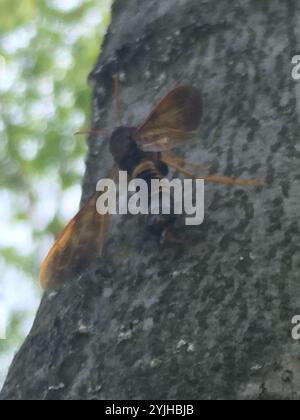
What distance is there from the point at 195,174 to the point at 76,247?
0.24m

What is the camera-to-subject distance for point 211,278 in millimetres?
1236

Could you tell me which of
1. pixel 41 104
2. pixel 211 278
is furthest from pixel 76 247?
pixel 41 104

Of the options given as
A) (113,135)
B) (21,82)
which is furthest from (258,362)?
(21,82)

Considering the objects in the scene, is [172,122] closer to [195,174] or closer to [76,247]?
[195,174]

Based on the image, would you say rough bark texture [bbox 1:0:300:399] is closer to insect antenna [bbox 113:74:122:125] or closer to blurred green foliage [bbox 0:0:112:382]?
insect antenna [bbox 113:74:122:125]

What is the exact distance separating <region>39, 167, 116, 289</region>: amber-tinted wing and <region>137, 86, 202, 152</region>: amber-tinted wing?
0.44 ft

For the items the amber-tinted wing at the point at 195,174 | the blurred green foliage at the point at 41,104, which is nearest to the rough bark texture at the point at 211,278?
the amber-tinted wing at the point at 195,174

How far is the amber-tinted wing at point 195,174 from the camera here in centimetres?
133

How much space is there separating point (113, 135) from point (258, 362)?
570 millimetres

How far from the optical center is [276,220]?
49.9 inches

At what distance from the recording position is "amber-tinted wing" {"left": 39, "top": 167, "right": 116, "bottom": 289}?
1.42m

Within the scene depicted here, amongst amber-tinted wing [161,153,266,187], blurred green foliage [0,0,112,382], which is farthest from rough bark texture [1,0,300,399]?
blurred green foliage [0,0,112,382]

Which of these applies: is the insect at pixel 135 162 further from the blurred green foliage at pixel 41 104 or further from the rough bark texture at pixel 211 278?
the blurred green foliage at pixel 41 104

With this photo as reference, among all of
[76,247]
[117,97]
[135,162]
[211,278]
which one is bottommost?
[211,278]
